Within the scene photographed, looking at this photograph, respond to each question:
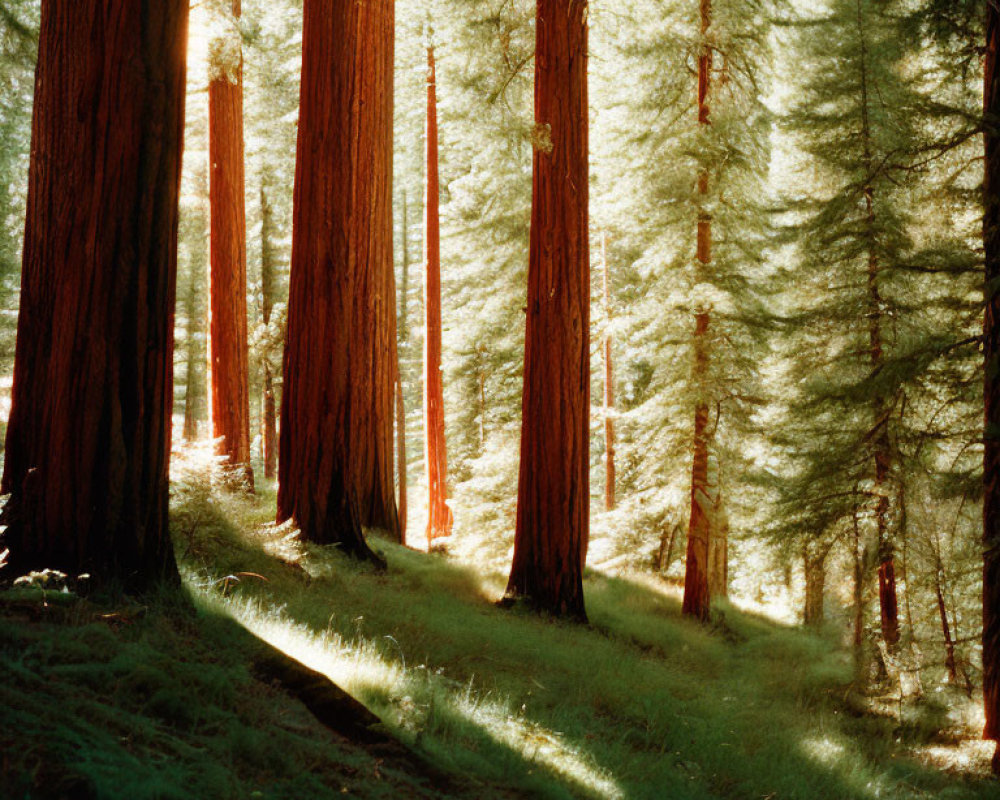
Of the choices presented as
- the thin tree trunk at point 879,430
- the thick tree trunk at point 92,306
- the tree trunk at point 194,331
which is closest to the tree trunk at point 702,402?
the thin tree trunk at point 879,430

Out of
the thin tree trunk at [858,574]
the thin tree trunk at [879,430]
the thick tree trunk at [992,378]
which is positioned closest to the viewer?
the thick tree trunk at [992,378]

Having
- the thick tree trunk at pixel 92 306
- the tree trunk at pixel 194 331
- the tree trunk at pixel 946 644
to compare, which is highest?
the tree trunk at pixel 194 331

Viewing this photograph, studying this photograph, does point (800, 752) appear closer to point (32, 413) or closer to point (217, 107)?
point (32, 413)

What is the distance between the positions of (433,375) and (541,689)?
453 inches

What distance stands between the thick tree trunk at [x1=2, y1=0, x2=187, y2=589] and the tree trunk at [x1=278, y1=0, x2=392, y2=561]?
3985 millimetres

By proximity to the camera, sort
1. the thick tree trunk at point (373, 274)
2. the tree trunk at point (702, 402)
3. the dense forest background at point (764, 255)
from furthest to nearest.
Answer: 1. the tree trunk at point (702, 402)
2. the dense forest background at point (764, 255)
3. the thick tree trunk at point (373, 274)

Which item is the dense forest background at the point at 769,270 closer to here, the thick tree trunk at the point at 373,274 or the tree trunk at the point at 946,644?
the tree trunk at the point at 946,644

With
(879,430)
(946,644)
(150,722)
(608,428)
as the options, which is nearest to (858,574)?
(946,644)

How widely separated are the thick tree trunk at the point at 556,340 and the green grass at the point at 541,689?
2.51ft

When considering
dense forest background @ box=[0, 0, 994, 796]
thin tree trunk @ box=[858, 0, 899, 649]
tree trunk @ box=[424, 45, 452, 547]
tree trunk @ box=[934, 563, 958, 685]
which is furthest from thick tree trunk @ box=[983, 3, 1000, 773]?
tree trunk @ box=[424, 45, 452, 547]

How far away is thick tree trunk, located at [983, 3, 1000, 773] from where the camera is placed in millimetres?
6609

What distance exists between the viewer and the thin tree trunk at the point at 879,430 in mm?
10156

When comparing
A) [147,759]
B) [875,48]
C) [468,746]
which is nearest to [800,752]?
[468,746]

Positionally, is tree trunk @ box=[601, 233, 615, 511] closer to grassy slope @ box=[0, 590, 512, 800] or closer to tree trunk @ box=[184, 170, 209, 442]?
tree trunk @ box=[184, 170, 209, 442]
